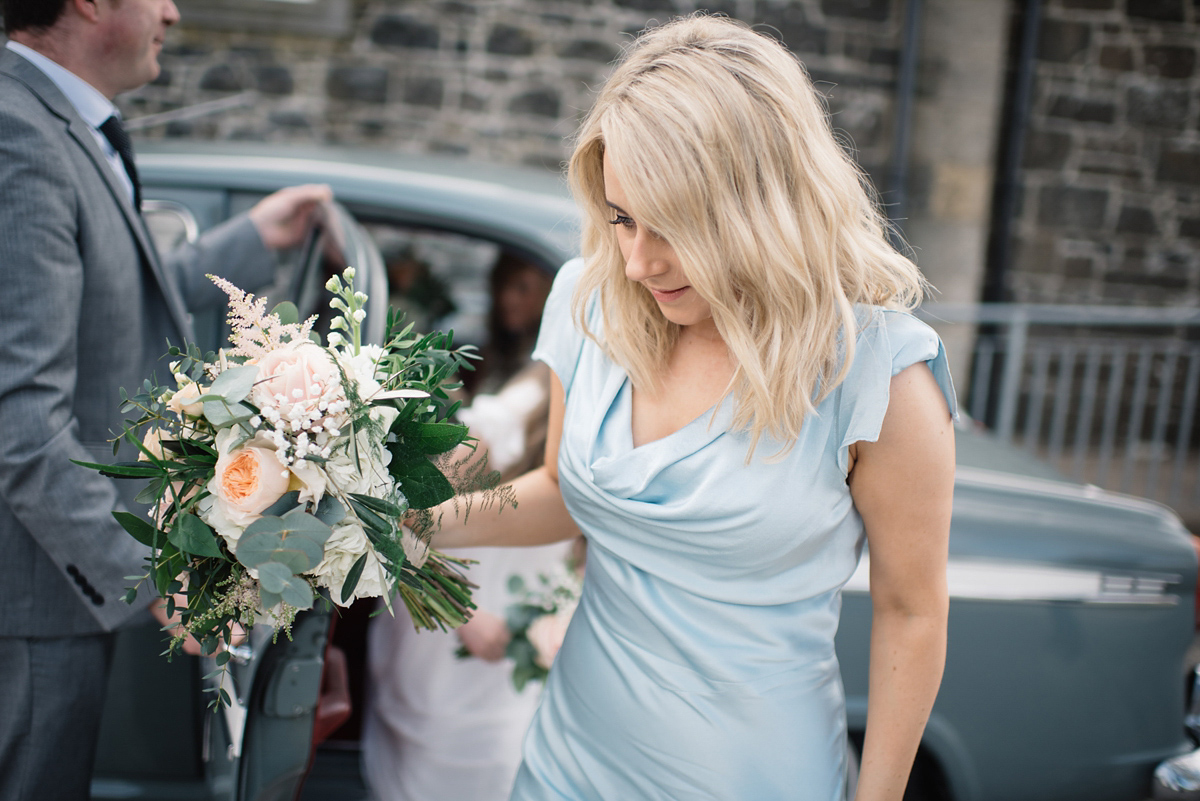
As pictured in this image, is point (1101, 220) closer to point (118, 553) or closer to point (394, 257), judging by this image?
point (394, 257)

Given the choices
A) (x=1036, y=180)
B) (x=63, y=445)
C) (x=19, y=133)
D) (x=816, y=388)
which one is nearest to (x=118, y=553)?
(x=63, y=445)

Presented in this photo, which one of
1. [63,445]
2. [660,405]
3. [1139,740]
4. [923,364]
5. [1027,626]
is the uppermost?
[923,364]

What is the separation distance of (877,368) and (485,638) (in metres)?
1.27

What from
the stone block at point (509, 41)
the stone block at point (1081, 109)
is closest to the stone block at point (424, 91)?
the stone block at point (509, 41)

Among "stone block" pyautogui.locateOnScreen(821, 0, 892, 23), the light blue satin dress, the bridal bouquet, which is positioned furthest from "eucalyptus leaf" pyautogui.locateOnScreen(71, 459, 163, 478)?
"stone block" pyautogui.locateOnScreen(821, 0, 892, 23)

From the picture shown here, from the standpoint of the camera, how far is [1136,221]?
702cm

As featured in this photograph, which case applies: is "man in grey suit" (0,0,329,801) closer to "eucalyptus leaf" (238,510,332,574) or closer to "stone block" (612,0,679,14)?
"eucalyptus leaf" (238,510,332,574)

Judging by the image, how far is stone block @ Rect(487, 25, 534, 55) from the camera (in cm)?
619

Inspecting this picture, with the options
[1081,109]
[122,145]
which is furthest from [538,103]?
[122,145]

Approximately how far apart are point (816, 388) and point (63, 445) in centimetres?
126

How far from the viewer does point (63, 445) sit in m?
1.55

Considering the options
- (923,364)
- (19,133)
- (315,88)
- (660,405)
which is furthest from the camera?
(315,88)

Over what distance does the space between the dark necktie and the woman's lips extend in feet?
3.94

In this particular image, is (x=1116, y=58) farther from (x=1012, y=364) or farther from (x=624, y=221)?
(x=624, y=221)
